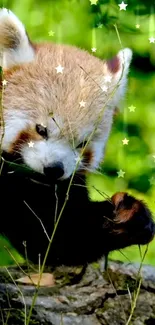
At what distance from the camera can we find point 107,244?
10.6 ft

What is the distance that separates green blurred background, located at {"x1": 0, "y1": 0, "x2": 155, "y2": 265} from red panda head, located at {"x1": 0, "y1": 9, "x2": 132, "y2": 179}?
258 mm

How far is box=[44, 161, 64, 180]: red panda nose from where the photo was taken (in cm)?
296

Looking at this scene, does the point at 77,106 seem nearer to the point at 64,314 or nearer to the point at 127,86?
the point at 127,86

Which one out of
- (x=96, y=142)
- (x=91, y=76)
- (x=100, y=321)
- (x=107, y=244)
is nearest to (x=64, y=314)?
(x=100, y=321)

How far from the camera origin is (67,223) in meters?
3.26

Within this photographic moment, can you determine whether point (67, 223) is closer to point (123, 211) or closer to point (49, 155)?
point (123, 211)

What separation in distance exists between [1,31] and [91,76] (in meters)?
0.44
